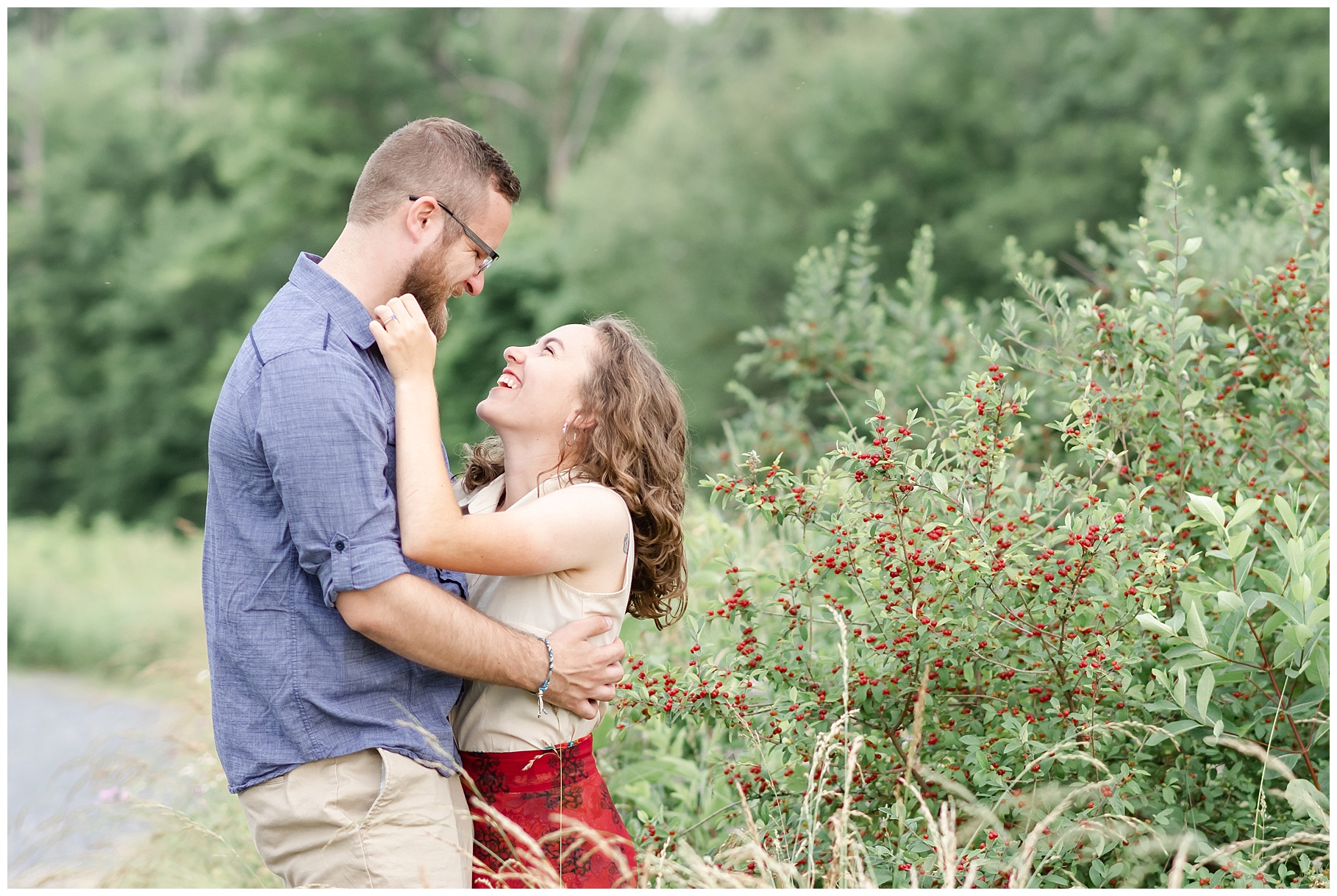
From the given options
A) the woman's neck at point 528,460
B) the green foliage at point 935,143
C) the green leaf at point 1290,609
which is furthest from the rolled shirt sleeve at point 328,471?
the green foliage at point 935,143

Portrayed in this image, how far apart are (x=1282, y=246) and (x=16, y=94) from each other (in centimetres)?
2938

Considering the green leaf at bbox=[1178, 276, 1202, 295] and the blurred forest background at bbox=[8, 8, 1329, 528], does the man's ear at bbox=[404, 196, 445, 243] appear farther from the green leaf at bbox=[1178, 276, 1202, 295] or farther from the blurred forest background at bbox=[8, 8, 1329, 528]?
the blurred forest background at bbox=[8, 8, 1329, 528]

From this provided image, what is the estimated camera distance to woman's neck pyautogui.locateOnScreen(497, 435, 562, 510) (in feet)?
9.06

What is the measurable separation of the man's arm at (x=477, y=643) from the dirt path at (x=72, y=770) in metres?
2.61

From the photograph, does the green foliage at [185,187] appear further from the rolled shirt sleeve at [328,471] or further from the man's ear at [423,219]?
the rolled shirt sleeve at [328,471]

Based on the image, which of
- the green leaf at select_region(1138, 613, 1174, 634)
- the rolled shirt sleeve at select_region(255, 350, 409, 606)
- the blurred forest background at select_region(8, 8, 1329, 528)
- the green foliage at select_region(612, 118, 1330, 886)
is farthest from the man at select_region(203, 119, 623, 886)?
the blurred forest background at select_region(8, 8, 1329, 528)

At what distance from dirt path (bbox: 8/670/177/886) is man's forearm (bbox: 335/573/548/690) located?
8.54 ft

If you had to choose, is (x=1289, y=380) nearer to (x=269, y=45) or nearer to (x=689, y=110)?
(x=689, y=110)

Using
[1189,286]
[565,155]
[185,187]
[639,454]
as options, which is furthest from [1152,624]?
[185,187]

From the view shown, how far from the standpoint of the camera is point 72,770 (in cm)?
868

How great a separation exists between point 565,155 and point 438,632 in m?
27.1

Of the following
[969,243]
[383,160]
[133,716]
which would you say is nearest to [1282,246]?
[383,160]

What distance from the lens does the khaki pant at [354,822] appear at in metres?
2.40

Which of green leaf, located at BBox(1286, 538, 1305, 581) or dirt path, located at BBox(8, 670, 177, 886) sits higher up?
green leaf, located at BBox(1286, 538, 1305, 581)
